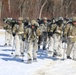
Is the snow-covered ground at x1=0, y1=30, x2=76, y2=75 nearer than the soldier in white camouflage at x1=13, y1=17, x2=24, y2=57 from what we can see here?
Yes

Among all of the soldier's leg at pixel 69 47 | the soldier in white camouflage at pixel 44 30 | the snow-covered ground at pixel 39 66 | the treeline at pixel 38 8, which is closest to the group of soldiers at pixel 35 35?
the soldier's leg at pixel 69 47

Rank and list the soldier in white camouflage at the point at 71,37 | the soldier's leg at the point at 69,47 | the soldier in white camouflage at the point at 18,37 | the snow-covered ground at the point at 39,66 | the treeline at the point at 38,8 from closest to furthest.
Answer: the snow-covered ground at the point at 39,66 < the soldier in white camouflage at the point at 71,37 < the soldier's leg at the point at 69,47 < the soldier in white camouflage at the point at 18,37 < the treeline at the point at 38,8

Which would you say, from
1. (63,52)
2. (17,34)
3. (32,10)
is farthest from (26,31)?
(32,10)

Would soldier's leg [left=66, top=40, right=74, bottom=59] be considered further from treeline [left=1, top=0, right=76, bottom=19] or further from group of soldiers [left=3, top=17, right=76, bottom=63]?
treeline [left=1, top=0, right=76, bottom=19]

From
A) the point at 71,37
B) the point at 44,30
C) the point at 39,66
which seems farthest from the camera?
the point at 44,30

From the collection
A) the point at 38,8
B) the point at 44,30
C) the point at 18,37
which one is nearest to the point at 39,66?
the point at 18,37

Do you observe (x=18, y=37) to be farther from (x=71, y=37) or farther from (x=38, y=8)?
(x=38, y=8)

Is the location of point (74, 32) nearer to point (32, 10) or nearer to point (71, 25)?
point (71, 25)

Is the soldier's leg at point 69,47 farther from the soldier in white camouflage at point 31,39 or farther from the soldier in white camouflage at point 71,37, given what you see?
the soldier in white camouflage at point 31,39

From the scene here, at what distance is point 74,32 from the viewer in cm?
1878

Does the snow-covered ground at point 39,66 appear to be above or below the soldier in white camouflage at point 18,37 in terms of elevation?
below

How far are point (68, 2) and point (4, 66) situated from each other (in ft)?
159

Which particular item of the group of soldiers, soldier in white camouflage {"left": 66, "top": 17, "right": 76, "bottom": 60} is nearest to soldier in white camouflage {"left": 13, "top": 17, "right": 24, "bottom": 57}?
the group of soldiers

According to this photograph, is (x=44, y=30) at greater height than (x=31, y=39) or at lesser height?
greater
